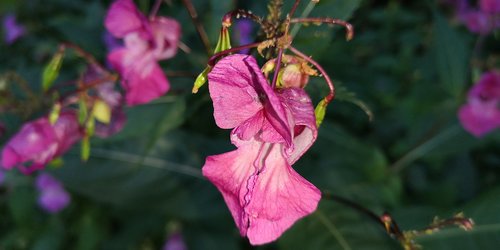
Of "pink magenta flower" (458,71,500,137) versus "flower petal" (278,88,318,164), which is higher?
"flower petal" (278,88,318,164)

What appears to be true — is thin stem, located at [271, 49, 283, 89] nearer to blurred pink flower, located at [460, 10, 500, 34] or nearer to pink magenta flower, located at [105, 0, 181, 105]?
pink magenta flower, located at [105, 0, 181, 105]

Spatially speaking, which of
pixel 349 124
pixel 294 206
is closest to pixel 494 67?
pixel 349 124

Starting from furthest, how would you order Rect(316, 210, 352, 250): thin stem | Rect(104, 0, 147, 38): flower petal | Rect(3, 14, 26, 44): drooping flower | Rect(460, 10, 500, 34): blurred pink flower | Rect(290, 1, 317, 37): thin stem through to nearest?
Rect(3, 14, 26, 44): drooping flower < Rect(460, 10, 500, 34): blurred pink flower < Rect(316, 210, 352, 250): thin stem < Rect(104, 0, 147, 38): flower petal < Rect(290, 1, 317, 37): thin stem

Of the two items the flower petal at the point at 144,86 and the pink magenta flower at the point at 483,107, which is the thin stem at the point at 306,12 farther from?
the pink magenta flower at the point at 483,107

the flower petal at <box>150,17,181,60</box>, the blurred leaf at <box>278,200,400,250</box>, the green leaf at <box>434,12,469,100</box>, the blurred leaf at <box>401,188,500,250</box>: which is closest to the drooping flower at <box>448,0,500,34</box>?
the green leaf at <box>434,12,469,100</box>

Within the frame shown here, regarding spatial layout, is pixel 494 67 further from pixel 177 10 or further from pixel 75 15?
pixel 75 15

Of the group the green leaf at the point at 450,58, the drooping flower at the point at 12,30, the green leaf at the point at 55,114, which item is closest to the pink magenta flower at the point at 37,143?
the green leaf at the point at 55,114

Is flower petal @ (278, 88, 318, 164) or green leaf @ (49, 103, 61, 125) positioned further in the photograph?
green leaf @ (49, 103, 61, 125)
